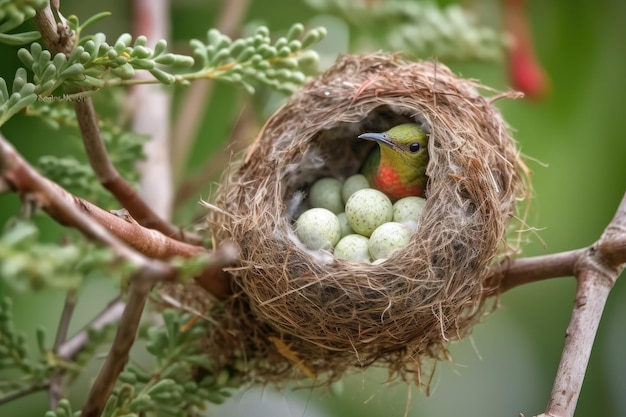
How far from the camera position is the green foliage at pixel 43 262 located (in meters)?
0.93

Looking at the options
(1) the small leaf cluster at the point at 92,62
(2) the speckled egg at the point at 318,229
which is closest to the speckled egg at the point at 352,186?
(2) the speckled egg at the point at 318,229

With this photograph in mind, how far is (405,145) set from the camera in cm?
226

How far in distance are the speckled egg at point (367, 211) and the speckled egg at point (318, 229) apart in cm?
7

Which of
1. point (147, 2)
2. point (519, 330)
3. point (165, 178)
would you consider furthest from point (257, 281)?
point (519, 330)

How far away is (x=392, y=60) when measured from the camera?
228 cm

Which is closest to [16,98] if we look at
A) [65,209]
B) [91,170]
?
[65,209]

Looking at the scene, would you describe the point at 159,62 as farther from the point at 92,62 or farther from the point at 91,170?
the point at 91,170

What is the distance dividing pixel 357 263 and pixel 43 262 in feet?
3.48

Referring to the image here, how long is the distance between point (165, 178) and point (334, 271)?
1.15 m

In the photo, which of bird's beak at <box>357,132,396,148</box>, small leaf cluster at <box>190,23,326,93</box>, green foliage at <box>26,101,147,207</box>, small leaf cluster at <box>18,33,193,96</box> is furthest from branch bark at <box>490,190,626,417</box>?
green foliage at <box>26,101,147,207</box>

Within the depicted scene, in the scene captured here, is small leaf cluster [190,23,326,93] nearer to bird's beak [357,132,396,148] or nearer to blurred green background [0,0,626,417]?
bird's beak [357,132,396,148]

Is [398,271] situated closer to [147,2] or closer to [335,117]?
[335,117]

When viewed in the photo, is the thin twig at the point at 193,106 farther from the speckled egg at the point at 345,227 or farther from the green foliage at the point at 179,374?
the green foliage at the point at 179,374

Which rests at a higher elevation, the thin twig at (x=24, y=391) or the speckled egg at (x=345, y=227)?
the speckled egg at (x=345, y=227)
